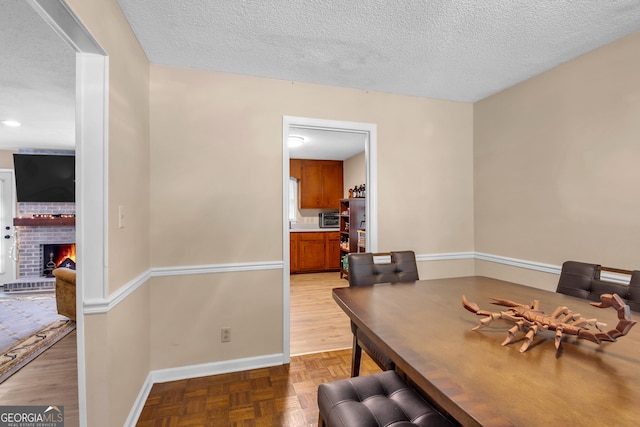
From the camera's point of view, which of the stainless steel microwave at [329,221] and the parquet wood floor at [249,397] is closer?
the parquet wood floor at [249,397]

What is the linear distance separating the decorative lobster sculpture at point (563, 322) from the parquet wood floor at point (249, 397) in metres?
1.28

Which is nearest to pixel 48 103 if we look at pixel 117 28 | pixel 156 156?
pixel 156 156

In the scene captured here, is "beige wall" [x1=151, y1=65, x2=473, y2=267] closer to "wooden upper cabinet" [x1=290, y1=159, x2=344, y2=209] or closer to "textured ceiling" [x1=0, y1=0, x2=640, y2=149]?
"textured ceiling" [x1=0, y1=0, x2=640, y2=149]

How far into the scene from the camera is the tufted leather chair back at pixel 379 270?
1.89m

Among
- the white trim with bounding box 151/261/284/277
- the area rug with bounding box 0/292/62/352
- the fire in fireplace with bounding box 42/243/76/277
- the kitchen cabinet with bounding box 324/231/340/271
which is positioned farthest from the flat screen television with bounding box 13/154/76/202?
the kitchen cabinet with bounding box 324/231/340/271

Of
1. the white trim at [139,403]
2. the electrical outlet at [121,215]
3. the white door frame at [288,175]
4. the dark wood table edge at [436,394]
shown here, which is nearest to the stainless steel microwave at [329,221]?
the white door frame at [288,175]

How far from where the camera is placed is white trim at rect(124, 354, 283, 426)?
2.13m

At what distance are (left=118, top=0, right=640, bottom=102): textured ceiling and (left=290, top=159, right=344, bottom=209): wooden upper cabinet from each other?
12.4ft

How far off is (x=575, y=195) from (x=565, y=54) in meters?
0.99

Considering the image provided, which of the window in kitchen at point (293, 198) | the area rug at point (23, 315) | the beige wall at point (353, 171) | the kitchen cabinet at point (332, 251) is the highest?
the beige wall at point (353, 171)

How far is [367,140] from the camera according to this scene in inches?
107

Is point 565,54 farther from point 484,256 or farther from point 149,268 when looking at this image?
point 149,268

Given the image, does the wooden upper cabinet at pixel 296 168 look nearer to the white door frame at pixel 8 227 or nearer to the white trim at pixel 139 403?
the white trim at pixel 139 403

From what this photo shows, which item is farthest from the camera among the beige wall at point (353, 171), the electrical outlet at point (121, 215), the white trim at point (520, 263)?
the beige wall at point (353, 171)
